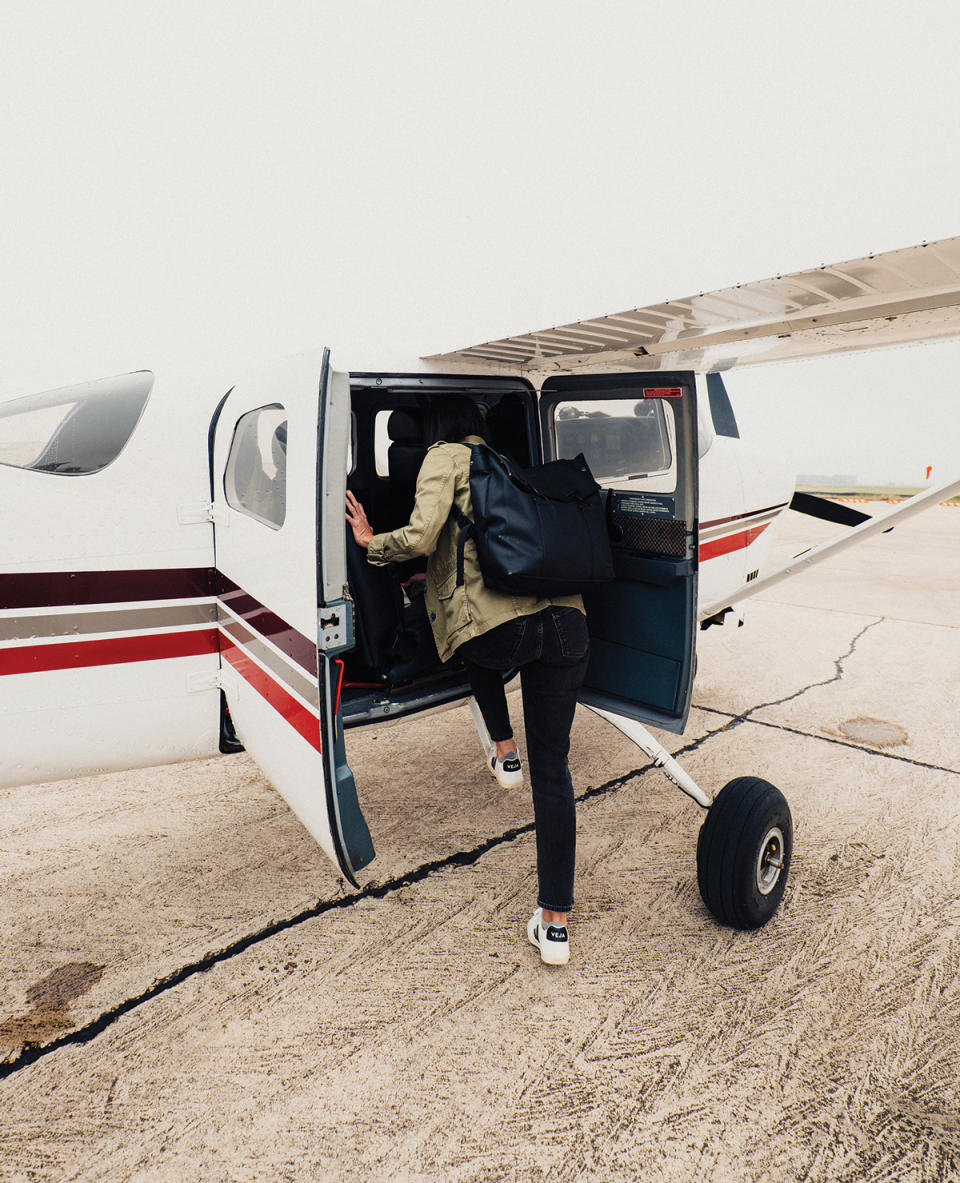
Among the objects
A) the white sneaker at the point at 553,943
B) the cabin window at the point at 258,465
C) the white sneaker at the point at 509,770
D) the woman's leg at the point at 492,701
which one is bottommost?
the white sneaker at the point at 553,943

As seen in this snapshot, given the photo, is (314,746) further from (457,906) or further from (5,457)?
(5,457)

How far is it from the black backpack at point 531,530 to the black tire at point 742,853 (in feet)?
3.29

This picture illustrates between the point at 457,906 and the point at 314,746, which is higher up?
the point at 314,746

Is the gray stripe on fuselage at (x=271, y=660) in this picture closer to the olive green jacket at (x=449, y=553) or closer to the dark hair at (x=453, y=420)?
the olive green jacket at (x=449, y=553)

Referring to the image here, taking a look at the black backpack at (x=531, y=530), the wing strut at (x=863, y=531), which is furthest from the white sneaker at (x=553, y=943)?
the wing strut at (x=863, y=531)

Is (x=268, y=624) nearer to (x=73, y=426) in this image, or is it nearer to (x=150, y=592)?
(x=150, y=592)

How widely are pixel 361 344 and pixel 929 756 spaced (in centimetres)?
386

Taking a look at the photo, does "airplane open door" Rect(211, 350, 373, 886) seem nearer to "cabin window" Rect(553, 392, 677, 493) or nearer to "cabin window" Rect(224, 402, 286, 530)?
"cabin window" Rect(224, 402, 286, 530)

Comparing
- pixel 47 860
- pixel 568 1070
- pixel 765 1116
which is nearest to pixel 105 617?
pixel 47 860

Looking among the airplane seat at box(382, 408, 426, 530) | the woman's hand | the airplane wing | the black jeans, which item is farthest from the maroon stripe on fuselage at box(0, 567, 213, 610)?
the airplane wing

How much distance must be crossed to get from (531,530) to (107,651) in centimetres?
144

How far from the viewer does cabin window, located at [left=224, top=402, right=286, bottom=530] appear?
98.8 inches

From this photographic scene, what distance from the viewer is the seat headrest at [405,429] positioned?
3.23 m

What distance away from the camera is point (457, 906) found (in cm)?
296
